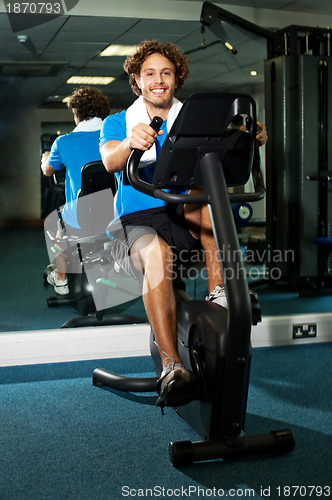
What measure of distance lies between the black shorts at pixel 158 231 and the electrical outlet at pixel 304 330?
120cm

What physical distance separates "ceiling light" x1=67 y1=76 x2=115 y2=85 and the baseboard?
4.37ft

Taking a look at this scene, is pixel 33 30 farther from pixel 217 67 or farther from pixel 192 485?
pixel 192 485

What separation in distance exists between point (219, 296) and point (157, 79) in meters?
0.88

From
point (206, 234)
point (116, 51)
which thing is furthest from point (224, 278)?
point (116, 51)

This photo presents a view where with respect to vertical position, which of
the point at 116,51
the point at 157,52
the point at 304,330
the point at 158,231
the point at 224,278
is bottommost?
the point at 304,330

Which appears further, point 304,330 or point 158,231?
point 304,330

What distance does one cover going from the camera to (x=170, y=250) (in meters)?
2.09

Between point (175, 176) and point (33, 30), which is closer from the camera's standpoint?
point (175, 176)

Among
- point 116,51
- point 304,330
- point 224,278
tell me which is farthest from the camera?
point 304,330

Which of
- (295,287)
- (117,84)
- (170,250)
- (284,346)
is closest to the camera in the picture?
(170,250)

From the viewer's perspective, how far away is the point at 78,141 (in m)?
2.92

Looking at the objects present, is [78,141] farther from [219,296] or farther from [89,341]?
[219,296]

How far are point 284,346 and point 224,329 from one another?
1.53 metres

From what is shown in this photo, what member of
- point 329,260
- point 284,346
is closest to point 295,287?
point 329,260
